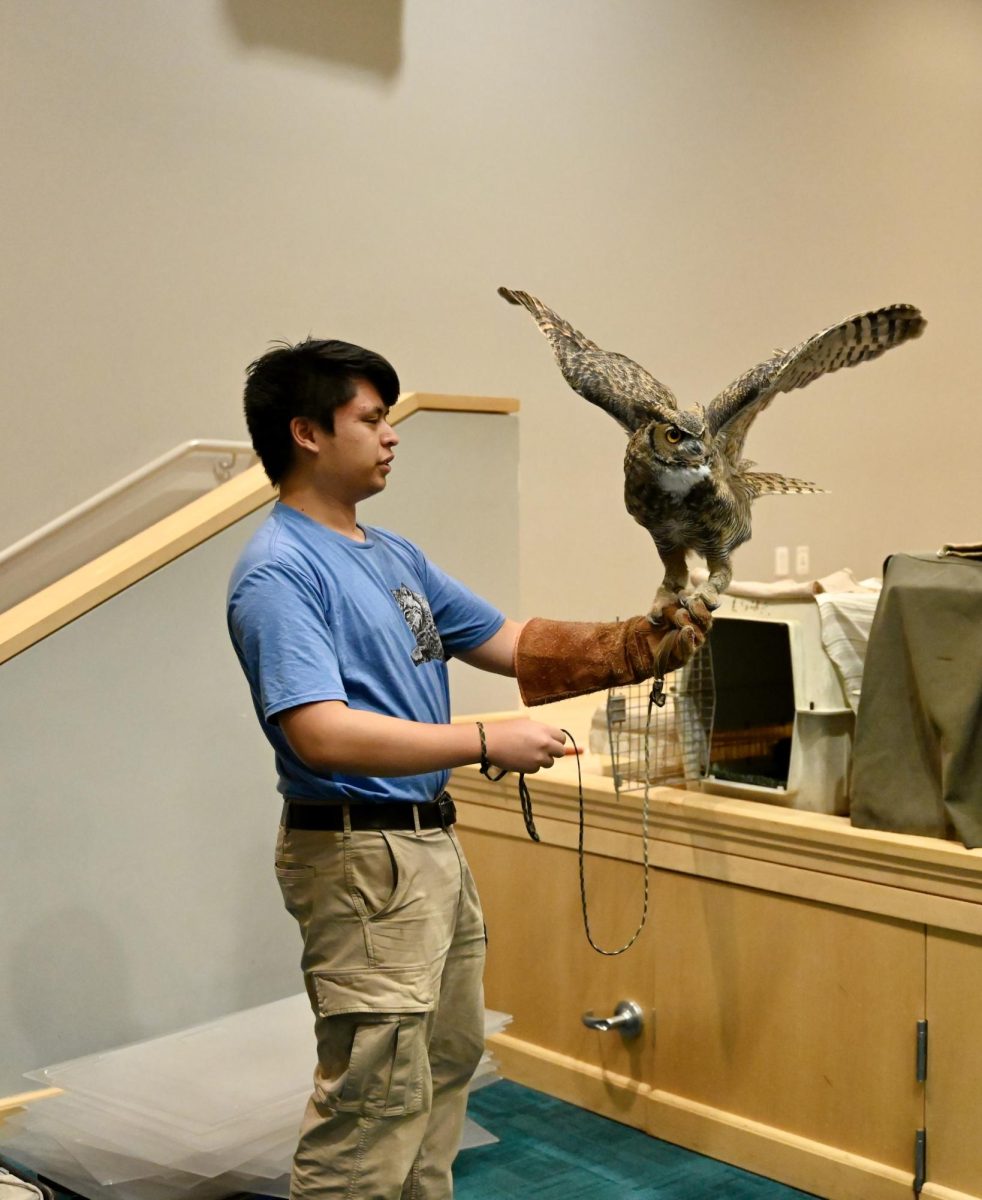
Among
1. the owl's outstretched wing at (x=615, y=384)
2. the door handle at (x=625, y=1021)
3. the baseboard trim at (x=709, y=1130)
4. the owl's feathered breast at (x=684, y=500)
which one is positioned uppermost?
the owl's outstretched wing at (x=615, y=384)

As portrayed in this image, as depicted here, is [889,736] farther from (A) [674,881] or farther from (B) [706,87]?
(B) [706,87]

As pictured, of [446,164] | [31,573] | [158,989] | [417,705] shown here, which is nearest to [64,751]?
[158,989]

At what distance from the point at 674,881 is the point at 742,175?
375 centimetres

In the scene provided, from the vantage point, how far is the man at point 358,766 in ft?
5.55

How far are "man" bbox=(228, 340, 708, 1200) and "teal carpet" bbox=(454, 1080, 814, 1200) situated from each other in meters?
0.61

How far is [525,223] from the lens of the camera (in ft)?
15.9

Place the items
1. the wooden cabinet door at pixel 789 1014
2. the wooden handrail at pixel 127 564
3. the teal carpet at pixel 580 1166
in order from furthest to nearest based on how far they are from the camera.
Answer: the wooden handrail at pixel 127 564 → the teal carpet at pixel 580 1166 → the wooden cabinet door at pixel 789 1014

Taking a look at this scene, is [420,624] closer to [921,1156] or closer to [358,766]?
[358,766]

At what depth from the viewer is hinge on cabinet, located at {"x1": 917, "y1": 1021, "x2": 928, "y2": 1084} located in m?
2.22

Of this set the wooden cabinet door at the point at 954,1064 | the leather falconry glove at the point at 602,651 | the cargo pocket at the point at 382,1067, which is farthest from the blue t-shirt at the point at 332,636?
the wooden cabinet door at the point at 954,1064

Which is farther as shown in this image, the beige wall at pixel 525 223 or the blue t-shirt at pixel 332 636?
the beige wall at pixel 525 223

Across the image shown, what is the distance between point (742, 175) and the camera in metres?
5.52

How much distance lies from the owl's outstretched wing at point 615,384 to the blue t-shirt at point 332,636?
1.21ft

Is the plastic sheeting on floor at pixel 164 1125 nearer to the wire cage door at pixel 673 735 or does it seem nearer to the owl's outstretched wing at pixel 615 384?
the wire cage door at pixel 673 735
